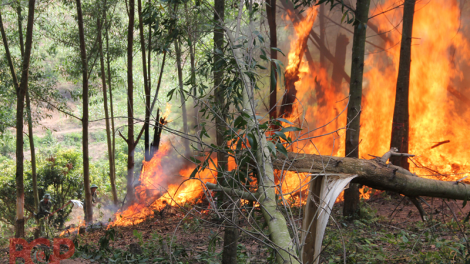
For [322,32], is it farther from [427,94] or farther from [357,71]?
[357,71]

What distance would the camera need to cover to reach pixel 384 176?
122 inches

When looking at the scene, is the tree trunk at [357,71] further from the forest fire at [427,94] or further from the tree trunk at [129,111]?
the tree trunk at [129,111]

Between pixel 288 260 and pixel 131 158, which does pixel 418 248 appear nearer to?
pixel 288 260

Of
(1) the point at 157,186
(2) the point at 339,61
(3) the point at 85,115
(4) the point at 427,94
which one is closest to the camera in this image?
(3) the point at 85,115

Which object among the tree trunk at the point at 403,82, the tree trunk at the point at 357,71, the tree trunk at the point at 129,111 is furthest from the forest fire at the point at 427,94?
the tree trunk at the point at 129,111

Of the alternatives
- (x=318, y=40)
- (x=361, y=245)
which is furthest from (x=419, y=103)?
(x=361, y=245)

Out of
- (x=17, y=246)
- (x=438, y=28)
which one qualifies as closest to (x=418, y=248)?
(x=17, y=246)

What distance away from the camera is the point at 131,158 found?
33.8 feet

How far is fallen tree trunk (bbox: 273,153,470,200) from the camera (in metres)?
3.08

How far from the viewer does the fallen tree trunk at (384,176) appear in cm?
308

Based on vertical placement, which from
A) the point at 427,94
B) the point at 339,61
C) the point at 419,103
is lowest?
the point at 419,103

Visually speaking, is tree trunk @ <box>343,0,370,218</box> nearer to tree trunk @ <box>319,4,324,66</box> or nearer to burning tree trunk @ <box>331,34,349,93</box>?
burning tree trunk @ <box>331,34,349,93</box>
